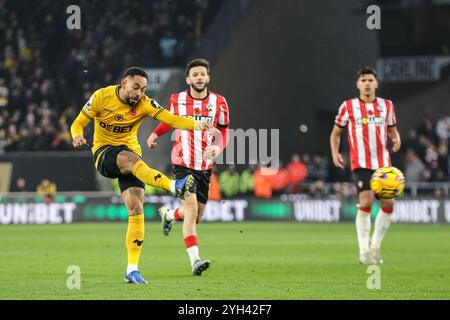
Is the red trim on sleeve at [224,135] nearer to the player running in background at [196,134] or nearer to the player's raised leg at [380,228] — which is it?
the player running in background at [196,134]

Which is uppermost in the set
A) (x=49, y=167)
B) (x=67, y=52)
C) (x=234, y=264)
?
(x=67, y=52)

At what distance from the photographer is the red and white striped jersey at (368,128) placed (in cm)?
1366

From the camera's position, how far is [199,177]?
39.6ft

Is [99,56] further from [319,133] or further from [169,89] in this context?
[319,133]

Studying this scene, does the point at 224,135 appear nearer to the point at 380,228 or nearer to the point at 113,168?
the point at 113,168

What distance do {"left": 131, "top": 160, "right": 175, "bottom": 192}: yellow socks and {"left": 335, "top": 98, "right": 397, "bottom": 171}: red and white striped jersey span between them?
13.9ft

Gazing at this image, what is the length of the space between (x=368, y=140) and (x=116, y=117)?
424 cm

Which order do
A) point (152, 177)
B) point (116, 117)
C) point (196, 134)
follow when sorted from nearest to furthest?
point (152, 177) → point (116, 117) → point (196, 134)

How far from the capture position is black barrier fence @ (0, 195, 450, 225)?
26.2 meters

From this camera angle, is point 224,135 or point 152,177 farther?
point 224,135

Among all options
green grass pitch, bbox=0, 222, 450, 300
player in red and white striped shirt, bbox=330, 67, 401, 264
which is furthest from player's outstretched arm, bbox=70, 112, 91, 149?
player in red and white striped shirt, bbox=330, 67, 401, 264

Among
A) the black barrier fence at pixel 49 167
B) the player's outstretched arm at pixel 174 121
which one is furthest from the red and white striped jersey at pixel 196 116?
the black barrier fence at pixel 49 167
